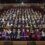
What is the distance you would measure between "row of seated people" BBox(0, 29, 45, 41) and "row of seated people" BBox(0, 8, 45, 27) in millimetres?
60

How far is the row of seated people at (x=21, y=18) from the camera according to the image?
3.92ft

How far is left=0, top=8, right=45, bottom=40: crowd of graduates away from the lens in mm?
1136

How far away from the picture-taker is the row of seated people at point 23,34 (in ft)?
3.71

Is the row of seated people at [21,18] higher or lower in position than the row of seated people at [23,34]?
higher

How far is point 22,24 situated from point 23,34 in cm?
10

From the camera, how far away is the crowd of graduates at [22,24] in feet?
3.73

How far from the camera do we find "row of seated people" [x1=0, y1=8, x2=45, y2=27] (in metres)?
1.19

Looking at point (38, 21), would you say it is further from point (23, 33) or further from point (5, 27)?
point (5, 27)

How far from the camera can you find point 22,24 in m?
1.19

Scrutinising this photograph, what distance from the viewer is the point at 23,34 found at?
3.74 ft

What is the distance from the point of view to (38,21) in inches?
47.3

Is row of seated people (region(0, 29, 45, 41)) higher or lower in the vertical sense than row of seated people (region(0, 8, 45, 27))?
lower

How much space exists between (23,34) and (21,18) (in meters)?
0.16

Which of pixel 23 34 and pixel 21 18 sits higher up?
pixel 21 18
